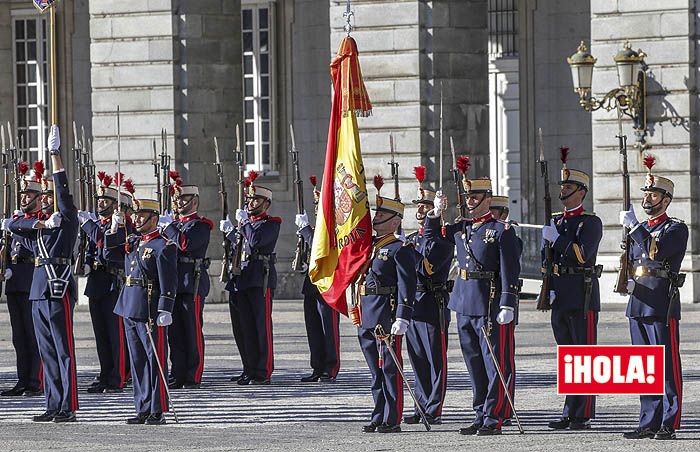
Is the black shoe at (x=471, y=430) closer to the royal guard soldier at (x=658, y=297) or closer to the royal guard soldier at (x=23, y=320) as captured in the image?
the royal guard soldier at (x=658, y=297)

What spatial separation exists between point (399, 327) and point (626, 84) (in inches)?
422

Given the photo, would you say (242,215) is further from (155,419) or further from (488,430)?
(488,430)

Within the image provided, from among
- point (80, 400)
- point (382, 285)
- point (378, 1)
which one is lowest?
point (80, 400)

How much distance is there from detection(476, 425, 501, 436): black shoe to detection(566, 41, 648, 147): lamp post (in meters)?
10.5

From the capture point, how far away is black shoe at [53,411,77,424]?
14547mm

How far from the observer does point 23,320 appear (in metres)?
16.8

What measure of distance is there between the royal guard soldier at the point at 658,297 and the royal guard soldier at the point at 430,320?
64.5 inches

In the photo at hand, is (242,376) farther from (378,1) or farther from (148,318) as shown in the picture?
(378,1)

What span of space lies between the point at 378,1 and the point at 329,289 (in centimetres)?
1120

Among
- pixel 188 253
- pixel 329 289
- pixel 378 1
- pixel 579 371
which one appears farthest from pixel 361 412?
pixel 378 1

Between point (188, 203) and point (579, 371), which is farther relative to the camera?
point (188, 203)

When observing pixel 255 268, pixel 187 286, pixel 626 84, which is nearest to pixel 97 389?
pixel 187 286

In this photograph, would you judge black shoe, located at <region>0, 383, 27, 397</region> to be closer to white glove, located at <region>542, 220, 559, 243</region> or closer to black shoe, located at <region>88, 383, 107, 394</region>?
black shoe, located at <region>88, 383, 107, 394</region>

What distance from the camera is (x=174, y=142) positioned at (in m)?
26.7
